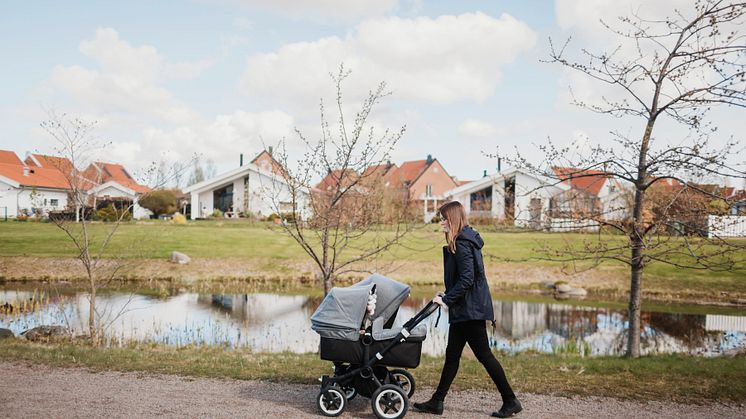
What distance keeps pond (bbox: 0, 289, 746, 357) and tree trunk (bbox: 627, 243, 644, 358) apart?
1.74 meters

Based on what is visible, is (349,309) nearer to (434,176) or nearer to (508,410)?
(508,410)

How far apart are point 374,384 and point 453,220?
1729mm

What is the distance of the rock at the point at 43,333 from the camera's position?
10.3 m

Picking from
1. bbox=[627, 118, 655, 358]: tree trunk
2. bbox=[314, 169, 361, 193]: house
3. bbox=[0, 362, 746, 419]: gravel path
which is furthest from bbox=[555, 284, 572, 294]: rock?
bbox=[0, 362, 746, 419]: gravel path

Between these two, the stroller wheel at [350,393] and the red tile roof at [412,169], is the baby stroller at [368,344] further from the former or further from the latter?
the red tile roof at [412,169]

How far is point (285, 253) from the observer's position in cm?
2384

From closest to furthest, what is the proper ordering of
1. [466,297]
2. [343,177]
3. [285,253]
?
[466,297] → [343,177] → [285,253]

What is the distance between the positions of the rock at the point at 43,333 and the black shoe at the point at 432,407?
7.78 metres

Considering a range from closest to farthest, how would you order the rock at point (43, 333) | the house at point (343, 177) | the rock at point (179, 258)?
the house at point (343, 177) < the rock at point (43, 333) < the rock at point (179, 258)

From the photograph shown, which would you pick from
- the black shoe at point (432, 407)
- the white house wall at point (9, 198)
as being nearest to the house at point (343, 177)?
the black shoe at point (432, 407)

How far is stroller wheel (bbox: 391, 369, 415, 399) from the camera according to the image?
234 inches

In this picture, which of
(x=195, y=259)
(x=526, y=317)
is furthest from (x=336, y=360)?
(x=195, y=259)

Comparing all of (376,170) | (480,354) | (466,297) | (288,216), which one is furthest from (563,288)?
(466,297)

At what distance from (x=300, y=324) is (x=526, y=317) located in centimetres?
601
